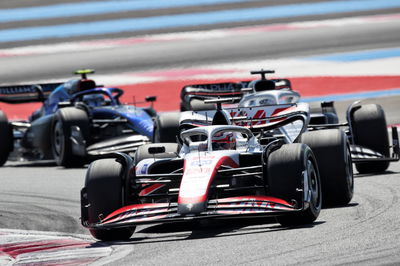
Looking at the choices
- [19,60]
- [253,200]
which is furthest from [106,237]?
[19,60]

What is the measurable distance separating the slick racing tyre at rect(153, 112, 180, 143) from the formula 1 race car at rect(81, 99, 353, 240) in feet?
16.9

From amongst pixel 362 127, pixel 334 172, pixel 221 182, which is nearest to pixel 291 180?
pixel 221 182

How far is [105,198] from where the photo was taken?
9.98m

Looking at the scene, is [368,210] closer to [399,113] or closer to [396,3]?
[399,113]

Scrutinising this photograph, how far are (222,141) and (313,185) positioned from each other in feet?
4.78

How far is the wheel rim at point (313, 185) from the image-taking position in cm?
990

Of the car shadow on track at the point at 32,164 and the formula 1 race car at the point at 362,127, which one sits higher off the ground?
the formula 1 race car at the point at 362,127

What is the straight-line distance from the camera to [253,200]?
375 inches

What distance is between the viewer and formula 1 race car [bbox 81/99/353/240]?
9.47m

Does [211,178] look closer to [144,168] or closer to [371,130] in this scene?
[144,168]

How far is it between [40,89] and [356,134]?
8739 mm

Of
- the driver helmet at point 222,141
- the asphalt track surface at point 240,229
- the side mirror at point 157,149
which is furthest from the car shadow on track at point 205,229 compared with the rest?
the driver helmet at point 222,141

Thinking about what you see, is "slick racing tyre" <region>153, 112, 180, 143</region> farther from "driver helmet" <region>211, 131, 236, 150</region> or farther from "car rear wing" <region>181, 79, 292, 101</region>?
"driver helmet" <region>211, 131, 236, 150</region>

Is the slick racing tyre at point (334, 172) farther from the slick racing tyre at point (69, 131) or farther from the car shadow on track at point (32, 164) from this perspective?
the car shadow on track at point (32, 164)
